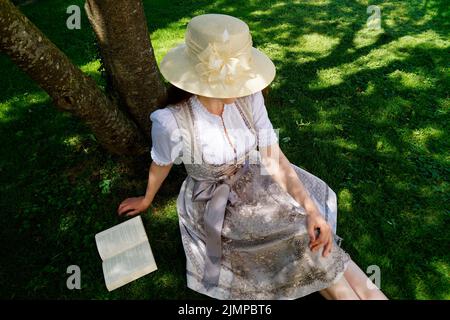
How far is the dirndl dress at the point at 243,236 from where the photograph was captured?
2527mm

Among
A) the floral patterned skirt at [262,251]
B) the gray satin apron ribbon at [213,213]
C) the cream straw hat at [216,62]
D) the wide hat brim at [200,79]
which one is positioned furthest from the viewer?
the gray satin apron ribbon at [213,213]

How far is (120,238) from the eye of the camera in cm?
313

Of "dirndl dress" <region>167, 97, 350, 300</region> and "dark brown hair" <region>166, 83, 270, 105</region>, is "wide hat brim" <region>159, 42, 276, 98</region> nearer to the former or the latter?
"dark brown hair" <region>166, 83, 270, 105</region>

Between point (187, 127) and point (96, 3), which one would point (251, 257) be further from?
point (96, 3)

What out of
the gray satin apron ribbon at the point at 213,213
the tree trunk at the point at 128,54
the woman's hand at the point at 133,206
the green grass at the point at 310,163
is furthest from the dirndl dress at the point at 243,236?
the tree trunk at the point at 128,54

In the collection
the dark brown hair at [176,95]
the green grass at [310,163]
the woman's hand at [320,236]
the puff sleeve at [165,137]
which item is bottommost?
the green grass at [310,163]

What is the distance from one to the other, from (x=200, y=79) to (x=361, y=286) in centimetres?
181

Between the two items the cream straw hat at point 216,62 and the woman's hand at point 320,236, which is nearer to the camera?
the cream straw hat at point 216,62

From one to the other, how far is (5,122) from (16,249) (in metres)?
1.92

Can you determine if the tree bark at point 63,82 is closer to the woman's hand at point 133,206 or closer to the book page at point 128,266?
the woman's hand at point 133,206

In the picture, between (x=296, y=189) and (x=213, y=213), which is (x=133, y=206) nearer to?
(x=213, y=213)

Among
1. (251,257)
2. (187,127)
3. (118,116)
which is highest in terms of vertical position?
(187,127)

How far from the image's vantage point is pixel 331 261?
2.53 m
